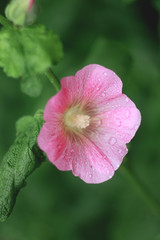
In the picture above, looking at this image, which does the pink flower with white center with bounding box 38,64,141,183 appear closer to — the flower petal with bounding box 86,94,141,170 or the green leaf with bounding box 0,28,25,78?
the flower petal with bounding box 86,94,141,170

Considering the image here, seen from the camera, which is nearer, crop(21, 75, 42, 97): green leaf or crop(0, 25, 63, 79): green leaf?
crop(0, 25, 63, 79): green leaf

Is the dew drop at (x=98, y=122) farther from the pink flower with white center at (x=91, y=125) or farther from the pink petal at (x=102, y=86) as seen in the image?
the pink petal at (x=102, y=86)

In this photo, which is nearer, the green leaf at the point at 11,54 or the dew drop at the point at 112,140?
the green leaf at the point at 11,54

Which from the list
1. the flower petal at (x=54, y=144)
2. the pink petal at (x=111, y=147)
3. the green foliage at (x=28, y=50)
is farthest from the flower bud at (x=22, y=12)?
the pink petal at (x=111, y=147)

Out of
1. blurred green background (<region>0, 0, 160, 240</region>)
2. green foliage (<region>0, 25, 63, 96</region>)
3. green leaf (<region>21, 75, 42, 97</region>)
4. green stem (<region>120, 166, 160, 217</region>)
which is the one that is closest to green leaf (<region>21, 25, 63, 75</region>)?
green foliage (<region>0, 25, 63, 96</region>)

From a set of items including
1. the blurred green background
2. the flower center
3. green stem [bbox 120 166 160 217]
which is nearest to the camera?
the flower center

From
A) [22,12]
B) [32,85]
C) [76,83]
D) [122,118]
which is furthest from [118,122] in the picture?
[22,12]

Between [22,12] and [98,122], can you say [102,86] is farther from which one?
[22,12]

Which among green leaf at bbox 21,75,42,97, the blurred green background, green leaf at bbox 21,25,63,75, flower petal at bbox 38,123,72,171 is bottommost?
the blurred green background
